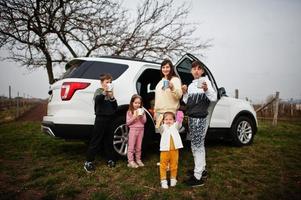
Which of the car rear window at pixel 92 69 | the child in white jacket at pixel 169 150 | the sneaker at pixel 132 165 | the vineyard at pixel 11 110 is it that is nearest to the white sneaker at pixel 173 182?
the child in white jacket at pixel 169 150

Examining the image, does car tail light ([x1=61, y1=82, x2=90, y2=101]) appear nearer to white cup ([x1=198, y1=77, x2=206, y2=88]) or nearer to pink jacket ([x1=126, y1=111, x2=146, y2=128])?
pink jacket ([x1=126, y1=111, x2=146, y2=128])

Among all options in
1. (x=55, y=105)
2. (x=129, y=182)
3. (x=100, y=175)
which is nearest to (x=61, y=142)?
(x=55, y=105)

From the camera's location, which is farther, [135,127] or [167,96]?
[135,127]

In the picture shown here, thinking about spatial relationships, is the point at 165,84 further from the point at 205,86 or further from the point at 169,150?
the point at 169,150

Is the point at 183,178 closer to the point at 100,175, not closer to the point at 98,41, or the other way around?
the point at 100,175

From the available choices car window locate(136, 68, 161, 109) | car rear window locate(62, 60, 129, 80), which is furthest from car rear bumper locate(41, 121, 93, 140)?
car window locate(136, 68, 161, 109)

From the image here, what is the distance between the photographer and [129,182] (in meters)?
3.76

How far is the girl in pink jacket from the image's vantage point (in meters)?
4.32

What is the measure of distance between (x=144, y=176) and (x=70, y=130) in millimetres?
1452

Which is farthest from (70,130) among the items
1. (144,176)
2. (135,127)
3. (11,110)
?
(11,110)

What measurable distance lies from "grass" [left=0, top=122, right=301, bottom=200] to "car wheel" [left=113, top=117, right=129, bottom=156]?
0.78 feet

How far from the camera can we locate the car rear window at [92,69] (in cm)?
448

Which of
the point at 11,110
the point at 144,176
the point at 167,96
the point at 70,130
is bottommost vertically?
the point at 11,110

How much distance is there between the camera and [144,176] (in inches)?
158
